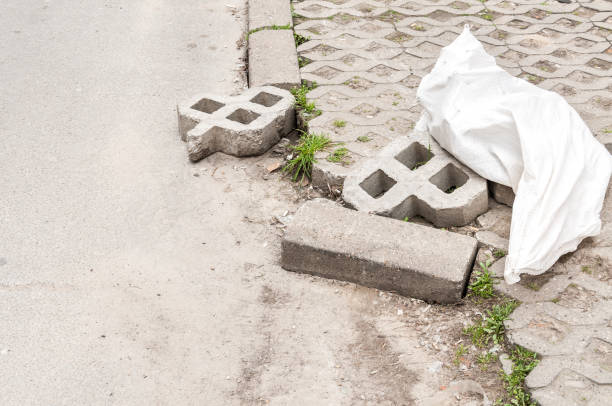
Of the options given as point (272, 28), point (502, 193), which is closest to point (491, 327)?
point (502, 193)

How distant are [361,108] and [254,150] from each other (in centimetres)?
81

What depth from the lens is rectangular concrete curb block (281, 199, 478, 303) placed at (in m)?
2.94

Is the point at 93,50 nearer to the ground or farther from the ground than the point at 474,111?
nearer to the ground

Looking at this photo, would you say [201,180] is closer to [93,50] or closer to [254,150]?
[254,150]

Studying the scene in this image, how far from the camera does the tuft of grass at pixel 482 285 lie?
298 cm

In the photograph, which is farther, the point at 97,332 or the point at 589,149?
the point at 589,149

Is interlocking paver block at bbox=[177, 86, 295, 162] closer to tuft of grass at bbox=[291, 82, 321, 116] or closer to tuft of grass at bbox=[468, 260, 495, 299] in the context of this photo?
tuft of grass at bbox=[291, 82, 321, 116]

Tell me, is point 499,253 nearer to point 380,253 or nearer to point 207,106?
point 380,253

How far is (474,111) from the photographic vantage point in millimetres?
3529

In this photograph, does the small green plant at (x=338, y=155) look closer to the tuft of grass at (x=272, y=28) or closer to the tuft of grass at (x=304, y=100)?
the tuft of grass at (x=304, y=100)

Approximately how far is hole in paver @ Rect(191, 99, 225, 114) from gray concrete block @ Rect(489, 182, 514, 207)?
5.89 ft

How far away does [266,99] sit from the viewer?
4.34 metres

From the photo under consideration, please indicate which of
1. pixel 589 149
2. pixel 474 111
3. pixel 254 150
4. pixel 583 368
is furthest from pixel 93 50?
pixel 583 368

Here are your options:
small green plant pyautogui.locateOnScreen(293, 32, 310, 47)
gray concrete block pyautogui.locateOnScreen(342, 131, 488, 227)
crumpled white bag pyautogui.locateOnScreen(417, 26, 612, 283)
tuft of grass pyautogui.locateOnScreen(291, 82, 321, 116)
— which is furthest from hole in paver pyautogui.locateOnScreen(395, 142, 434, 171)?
small green plant pyautogui.locateOnScreen(293, 32, 310, 47)
